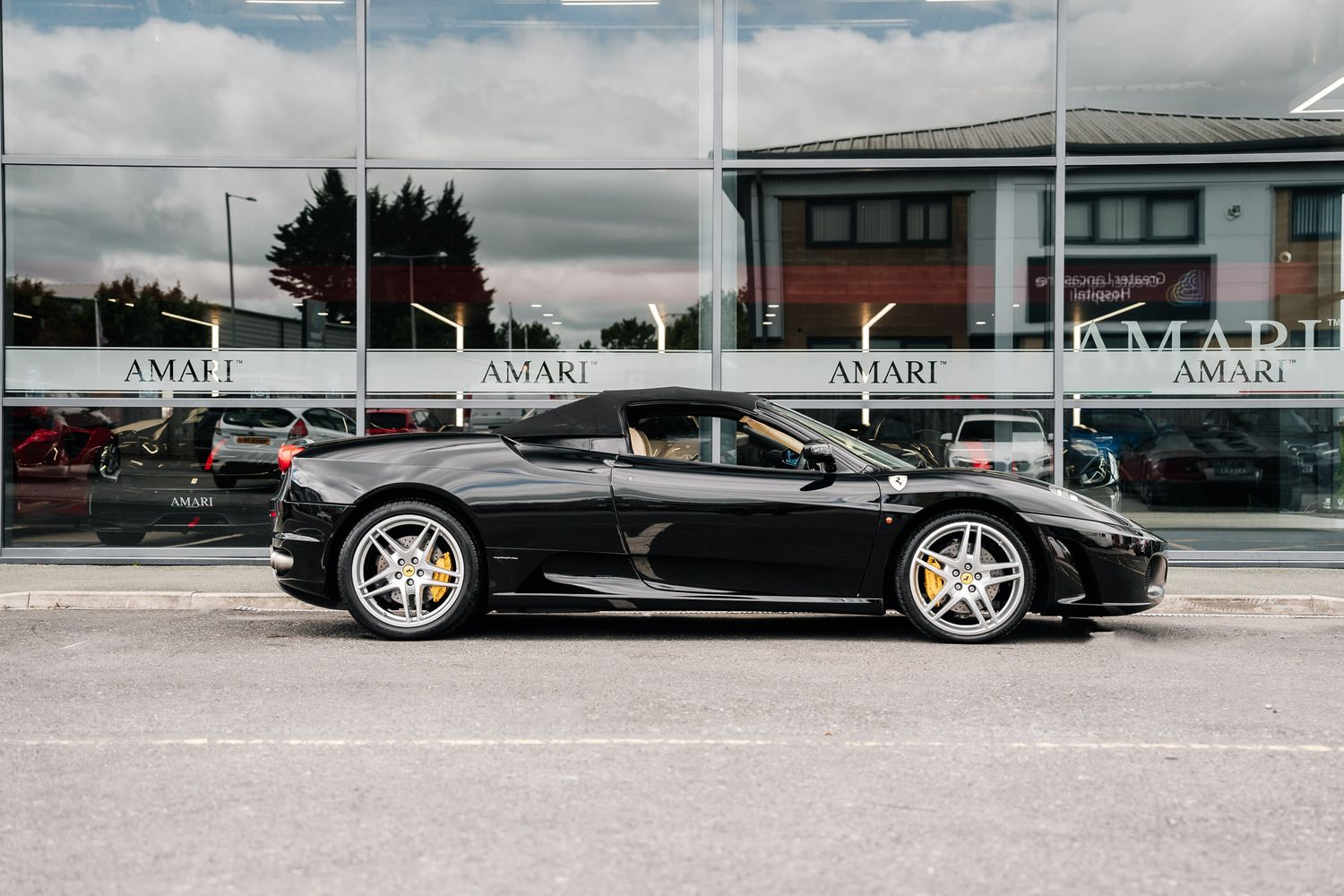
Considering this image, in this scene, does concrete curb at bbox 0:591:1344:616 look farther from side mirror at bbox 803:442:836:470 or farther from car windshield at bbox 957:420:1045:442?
side mirror at bbox 803:442:836:470

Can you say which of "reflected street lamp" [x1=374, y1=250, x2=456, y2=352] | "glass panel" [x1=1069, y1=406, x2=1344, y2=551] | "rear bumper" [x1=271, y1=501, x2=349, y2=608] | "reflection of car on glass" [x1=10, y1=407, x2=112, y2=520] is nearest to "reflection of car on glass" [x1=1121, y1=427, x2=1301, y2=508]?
"glass panel" [x1=1069, y1=406, x2=1344, y2=551]

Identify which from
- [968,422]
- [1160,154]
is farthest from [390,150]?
[1160,154]

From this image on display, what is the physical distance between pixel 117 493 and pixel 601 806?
795 cm

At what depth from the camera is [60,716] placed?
4848mm

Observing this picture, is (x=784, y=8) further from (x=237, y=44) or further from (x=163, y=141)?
(x=163, y=141)

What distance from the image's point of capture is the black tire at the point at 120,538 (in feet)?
34.0

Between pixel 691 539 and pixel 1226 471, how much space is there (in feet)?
19.5

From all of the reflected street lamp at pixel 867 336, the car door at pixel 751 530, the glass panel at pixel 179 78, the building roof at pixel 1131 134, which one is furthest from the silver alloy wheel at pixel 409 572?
the building roof at pixel 1131 134

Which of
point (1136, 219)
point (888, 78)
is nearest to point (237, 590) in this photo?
point (888, 78)

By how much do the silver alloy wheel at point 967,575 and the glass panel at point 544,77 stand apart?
5.32 m

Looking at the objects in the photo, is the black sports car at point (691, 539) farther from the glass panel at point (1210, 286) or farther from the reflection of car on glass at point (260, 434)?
the glass panel at point (1210, 286)

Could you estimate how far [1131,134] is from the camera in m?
10.6

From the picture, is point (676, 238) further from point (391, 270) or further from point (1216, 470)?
point (1216, 470)

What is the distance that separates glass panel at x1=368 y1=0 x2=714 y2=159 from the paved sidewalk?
405 cm
